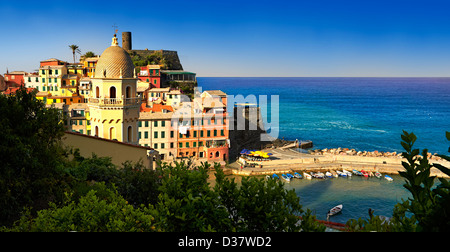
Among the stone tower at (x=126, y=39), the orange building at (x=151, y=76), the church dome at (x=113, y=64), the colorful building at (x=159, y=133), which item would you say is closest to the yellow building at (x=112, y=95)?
the church dome at (x=113, y=64)

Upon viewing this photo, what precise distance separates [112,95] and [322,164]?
3265cm

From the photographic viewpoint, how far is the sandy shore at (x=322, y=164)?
42.6 m

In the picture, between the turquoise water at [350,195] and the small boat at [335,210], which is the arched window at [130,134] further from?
the small boat at [335,210]

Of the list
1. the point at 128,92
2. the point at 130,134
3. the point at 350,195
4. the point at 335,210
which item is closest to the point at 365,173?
the point at 350,195

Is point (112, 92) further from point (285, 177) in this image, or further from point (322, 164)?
point (322, 164)

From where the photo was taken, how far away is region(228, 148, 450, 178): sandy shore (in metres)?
42.6

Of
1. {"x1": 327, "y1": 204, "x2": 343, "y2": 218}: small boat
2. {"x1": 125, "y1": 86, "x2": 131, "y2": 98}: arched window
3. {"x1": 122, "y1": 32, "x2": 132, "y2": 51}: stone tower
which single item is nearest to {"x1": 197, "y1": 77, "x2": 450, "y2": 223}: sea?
{"x1": 327, "y1": 204, "x2": 343, "y2": 218}: small boat

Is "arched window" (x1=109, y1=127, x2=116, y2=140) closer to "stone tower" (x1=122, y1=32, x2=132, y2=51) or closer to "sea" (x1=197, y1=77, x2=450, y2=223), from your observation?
"sea" (x1=197, y1=77, x2=450, y2=223)

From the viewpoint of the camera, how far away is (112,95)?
19531mm

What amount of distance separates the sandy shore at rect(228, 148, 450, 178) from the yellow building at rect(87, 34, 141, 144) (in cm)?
2424

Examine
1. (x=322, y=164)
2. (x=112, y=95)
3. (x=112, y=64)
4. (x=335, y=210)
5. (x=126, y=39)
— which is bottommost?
(x=335, y=210)

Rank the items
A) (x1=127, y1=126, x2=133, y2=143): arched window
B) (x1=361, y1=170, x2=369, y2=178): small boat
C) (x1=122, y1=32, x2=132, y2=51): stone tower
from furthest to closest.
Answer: (x1=122, y1=32, x2=132, y2=51): stone tower < (x1=361, y1=170, x2=369, y2=178): small boat < (x1=127, y1=126, x2=133, y2=143): arched window

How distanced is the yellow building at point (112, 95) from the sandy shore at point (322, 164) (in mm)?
24244
